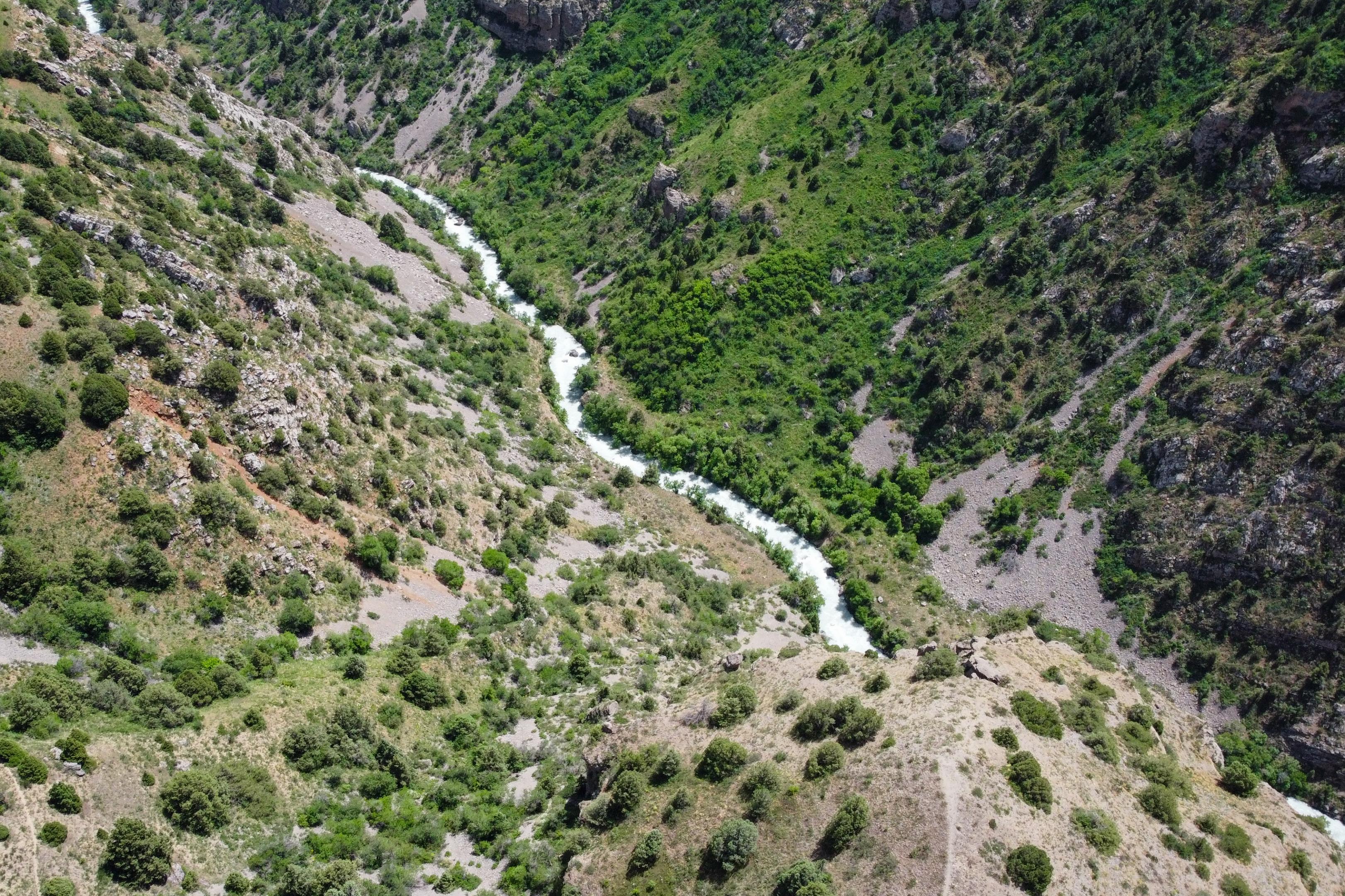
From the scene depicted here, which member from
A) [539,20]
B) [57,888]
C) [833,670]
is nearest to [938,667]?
[833,670]

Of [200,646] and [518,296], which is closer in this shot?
[200,646]

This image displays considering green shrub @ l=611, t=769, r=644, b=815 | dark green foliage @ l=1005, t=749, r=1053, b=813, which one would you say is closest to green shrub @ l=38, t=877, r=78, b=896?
green shrub @ l=611, t=769, r=644, b=815

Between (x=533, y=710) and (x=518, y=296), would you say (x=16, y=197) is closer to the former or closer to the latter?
(x=533, y=710)

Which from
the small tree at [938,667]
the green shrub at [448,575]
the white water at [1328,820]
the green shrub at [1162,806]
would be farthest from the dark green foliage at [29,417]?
the white water at [1328,820]

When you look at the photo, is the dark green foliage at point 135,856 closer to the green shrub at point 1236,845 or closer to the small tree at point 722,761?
the small tree at point 722,761

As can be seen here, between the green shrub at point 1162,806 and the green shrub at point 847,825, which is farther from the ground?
A: the green shrub at point 1162,806

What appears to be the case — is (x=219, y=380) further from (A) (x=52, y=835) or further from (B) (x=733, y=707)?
(B) (x=733, y=707)

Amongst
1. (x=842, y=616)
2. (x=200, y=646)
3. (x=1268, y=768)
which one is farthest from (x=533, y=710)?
(x=1268, y=768)
